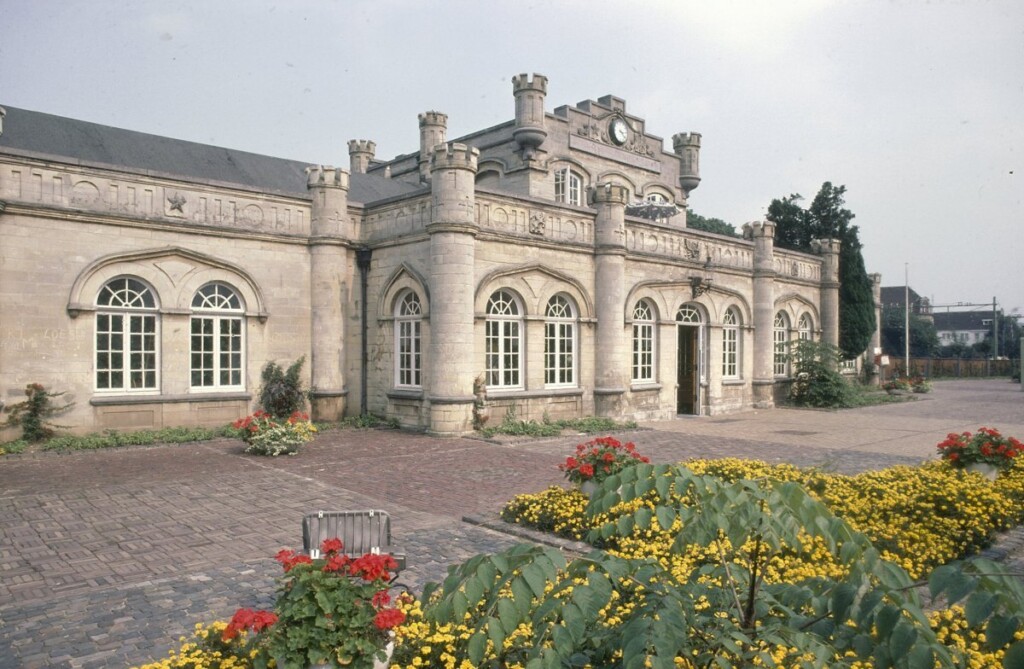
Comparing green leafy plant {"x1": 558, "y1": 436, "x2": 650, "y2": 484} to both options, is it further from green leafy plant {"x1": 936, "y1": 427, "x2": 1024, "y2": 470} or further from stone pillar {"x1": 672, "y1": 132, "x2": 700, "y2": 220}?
stone pillar {"x1": 672, "y1": 132, "x2": 700, "y2": 220}

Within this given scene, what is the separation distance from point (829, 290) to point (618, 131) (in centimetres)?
1030

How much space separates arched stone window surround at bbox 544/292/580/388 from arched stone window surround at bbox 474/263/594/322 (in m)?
0.19

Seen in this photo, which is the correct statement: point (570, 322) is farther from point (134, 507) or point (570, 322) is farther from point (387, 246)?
point (134, 507)

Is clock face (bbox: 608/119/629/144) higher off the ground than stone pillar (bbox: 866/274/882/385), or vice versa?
clock face (bbox: 608/119/629/144)

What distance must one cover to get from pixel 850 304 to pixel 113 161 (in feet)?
88.9

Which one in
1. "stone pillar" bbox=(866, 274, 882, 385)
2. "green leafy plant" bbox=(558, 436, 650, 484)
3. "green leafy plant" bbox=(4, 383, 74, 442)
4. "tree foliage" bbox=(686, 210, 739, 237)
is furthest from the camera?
"tree foliage" bbox=(686, 210, 739, 237)

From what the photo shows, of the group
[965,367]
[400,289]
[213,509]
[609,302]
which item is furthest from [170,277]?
[965,367]

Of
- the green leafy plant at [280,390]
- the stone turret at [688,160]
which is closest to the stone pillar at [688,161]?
the stone turret at [688,160]

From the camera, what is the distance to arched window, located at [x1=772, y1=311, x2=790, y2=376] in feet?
84.5

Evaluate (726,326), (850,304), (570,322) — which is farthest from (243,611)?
(850,304)

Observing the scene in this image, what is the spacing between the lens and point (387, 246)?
1766cm

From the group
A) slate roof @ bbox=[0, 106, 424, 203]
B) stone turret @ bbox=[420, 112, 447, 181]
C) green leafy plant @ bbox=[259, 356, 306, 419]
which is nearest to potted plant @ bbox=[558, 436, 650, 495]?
green leafy plant @ bbox=[259, 356, 306, 419]

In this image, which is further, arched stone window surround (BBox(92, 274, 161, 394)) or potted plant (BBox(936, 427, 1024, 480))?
arched stone window surround (BBox(92, 274, 161, 394))

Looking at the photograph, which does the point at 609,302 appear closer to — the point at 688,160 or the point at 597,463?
the point at 597,463
